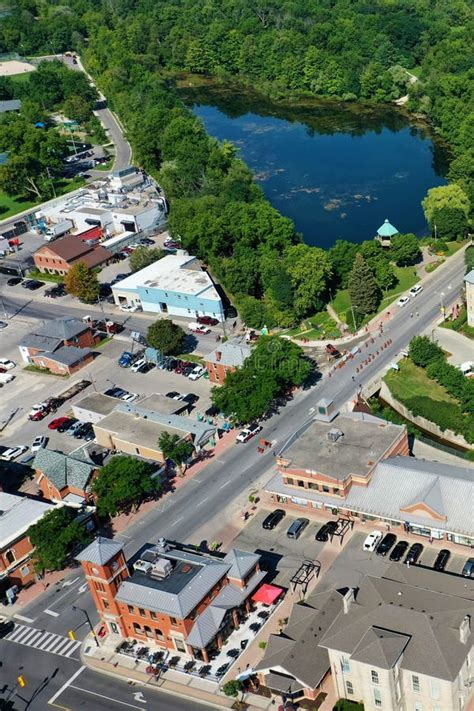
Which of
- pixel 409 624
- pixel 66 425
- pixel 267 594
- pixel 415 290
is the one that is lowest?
pixel 415 290

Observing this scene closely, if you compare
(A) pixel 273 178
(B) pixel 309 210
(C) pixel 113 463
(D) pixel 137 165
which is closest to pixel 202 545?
(C) pixel 113 463

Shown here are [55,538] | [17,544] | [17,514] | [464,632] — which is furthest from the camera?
[17,514]

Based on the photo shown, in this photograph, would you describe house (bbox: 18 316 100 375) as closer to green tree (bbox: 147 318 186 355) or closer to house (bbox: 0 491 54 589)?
green tree (bbox: 147 318 186 355)

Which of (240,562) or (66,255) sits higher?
(240,562)

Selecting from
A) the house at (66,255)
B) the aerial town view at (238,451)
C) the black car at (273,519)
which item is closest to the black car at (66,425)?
the aerial town view at (238,451)

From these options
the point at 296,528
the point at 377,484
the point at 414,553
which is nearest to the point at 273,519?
the point at 296,528

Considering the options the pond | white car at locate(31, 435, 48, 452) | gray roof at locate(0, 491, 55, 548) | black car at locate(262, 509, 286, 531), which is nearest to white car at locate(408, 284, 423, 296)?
the pond

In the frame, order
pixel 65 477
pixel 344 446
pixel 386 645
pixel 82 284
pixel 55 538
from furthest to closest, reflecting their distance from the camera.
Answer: pixel 82 284, pixel 65 477, pixel 344 446, pixel 55 538, pixel 386 645

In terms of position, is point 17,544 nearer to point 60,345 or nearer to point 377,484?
point 377,484
